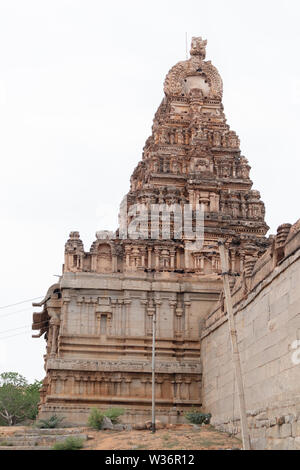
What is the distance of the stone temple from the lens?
3322cm

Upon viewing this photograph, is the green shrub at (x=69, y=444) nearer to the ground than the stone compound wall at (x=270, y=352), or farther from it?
nearer to the ground

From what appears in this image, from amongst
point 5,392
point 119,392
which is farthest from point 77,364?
point 5,392

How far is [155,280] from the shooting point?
35.7 m

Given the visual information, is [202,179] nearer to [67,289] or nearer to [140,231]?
[140,231]

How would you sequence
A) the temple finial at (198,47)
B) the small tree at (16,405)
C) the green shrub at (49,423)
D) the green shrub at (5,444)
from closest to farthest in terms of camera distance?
the green shrub at (5,444) → the green shrub at (49,423) → the temple finial at (198,47) → the small tree at (16,405)

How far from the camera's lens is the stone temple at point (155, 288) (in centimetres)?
3322

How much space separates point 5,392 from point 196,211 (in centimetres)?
3204

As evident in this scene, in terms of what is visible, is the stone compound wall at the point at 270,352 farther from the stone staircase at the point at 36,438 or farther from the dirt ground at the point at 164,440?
the stone staircase at the point at 36,438

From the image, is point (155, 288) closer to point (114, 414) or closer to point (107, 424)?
point (114, 414)

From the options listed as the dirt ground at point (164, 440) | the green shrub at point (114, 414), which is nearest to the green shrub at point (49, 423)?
the green shrub at point (114, 414)

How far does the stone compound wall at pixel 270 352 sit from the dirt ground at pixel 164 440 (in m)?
1.01

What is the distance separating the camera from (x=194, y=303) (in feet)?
117

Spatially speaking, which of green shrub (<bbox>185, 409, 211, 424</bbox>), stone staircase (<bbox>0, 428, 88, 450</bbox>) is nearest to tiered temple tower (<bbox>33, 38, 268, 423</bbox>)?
green shrub (<bbox>185, 409, 211, 424</bbox>)

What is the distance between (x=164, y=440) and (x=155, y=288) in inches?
471
